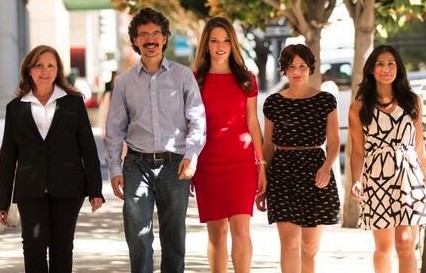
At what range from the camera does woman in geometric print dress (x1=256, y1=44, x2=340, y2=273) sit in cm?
829

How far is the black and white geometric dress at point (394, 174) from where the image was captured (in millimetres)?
8117

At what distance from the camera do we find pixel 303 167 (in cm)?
830

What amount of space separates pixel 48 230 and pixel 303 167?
5.60 feet

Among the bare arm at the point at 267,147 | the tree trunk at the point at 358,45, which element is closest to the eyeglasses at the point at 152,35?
the bare arm at the point at 267,147

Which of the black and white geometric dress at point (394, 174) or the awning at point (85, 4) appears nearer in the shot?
the black and white geometric dress at point (394, 174)

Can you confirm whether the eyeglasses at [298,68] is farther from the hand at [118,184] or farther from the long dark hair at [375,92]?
the hand at [118,184]

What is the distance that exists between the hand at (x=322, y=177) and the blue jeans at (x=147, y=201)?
34.3 inches

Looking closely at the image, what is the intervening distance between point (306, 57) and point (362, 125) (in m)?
0.57

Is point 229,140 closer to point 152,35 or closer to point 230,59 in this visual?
point 230,59

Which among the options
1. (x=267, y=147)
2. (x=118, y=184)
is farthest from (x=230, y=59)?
(x=118, y=184)

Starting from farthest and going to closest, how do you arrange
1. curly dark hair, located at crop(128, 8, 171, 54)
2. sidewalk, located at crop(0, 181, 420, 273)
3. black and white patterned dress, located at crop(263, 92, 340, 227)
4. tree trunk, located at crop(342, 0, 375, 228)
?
tree trunk, located at crop(342, 0, 375, 228)
sidewalk, located at crop(0, 181, 420, 273)
black and white patterned dress, located at crop(263, 92, 340, 227)
curly dark hair, located at crop(128, 8, 171, 54)

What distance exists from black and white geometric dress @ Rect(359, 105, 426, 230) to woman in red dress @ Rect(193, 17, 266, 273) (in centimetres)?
74

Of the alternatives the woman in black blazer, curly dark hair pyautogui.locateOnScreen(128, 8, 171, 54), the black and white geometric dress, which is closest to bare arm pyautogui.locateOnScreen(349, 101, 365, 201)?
the black and white geometric dress

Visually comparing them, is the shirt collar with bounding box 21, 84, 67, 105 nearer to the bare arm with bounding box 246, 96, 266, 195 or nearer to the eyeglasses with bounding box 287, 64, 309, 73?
the bare arm with bounding box 246, 96, 266, 195
